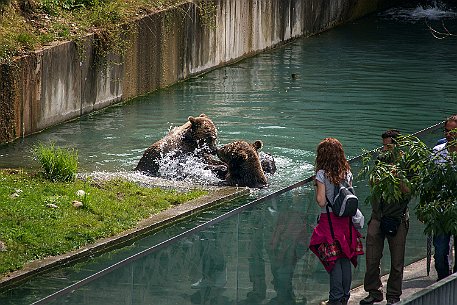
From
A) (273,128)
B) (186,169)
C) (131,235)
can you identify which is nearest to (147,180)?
(186,169)

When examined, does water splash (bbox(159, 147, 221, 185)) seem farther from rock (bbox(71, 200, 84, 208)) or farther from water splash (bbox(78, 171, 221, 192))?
rock (bbox(71, 200, 84, 208))

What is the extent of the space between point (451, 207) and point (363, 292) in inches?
88.2

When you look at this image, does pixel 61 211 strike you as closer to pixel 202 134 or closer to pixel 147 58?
pixel 202 134

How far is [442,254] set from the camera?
10711 millimetres

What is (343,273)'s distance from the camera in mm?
10062

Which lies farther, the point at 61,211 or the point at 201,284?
the point at 61,211

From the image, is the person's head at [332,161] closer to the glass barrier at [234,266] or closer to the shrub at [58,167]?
the glass barrier at [234,266]

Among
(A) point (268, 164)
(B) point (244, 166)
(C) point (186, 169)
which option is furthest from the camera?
(A) point (268, 164)

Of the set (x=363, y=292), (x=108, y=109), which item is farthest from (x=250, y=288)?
(x=108, y=109)

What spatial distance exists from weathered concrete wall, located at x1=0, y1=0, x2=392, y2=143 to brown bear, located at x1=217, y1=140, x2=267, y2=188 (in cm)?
496

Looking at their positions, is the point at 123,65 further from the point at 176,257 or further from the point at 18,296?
the point at 176,257

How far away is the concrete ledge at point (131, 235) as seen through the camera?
38.8 ft

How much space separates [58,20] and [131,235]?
982cm

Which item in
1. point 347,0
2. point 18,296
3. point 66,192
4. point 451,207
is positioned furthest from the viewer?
point 347,0
